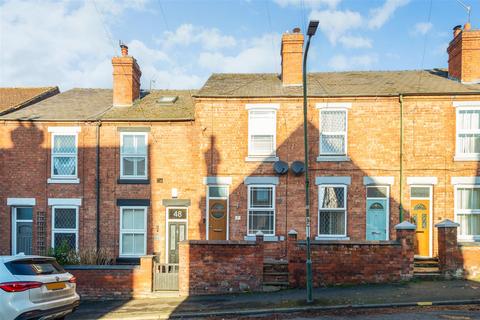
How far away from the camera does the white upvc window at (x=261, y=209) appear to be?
16188 millimetres

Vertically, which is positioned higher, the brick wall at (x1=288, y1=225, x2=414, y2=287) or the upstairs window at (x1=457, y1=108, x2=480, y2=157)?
the upstairs window at (x1=457, y1=108, x2=480, y2=157)

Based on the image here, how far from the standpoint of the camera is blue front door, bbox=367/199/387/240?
15.9 meters

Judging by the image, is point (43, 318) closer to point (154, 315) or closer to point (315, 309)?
point (154, 315)

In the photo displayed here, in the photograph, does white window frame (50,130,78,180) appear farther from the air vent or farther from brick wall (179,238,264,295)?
brick wall (179,238,264,295)

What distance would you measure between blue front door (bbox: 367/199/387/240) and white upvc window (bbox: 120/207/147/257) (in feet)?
29.9

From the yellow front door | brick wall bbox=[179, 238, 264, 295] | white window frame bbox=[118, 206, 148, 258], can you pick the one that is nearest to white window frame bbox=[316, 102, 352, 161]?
the yellow front door

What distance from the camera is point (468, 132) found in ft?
51.4

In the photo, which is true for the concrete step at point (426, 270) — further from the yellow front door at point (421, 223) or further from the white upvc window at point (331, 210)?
the white upvc window at point (331, 210)

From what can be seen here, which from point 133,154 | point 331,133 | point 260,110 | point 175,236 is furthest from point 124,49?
point 331,133

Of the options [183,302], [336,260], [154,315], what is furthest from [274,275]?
[154,315]

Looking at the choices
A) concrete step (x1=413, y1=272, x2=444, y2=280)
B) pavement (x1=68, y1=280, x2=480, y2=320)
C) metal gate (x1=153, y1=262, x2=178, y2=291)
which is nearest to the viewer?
pavement (x1=68, y1=280, x2=480, y2=320)

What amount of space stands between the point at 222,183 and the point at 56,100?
396 inches

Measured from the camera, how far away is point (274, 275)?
12609 mm

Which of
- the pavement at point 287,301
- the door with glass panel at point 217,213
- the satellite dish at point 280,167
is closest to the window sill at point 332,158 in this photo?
the satellite dish at point 280,167
